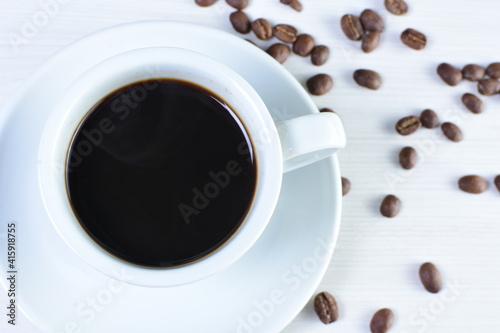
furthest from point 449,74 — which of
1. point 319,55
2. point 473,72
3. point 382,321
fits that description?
point 382,321

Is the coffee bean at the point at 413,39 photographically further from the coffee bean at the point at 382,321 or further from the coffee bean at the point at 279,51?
the coffee bean at the point at 382,321

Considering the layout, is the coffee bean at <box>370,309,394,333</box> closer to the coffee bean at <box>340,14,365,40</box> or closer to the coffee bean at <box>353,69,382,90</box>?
the coffee bean at <box>353,69,382,90</box>

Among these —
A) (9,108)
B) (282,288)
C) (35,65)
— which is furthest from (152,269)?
(35,65)

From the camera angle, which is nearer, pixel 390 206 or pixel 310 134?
pixel 310 134

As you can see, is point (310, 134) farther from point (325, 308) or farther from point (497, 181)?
point (497, 181)

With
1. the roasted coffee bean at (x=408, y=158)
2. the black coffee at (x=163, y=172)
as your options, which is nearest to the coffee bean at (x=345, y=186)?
the roasted coffee bean at (x=408, y=158)

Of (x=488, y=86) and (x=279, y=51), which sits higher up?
(x=279, y=51)

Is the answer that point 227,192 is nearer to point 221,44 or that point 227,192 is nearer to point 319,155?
point 319,155
